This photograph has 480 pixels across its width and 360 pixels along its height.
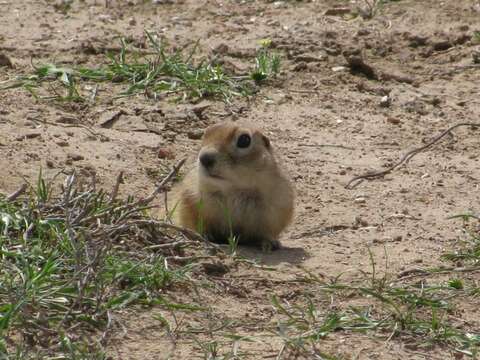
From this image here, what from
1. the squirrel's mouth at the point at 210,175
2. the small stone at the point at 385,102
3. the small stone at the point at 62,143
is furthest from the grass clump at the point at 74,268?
the small stone at the point at 385,102

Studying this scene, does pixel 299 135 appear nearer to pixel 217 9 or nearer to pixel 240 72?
pixel 240 72

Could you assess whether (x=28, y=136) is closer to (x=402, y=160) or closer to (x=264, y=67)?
(x=264, y=67)

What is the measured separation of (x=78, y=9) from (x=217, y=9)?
1.18 metres

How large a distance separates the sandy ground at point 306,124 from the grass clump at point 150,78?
10 cm

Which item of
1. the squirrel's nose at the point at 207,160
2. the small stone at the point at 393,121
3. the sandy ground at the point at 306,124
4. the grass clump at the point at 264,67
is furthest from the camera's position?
the grass clump at the point at 264,67

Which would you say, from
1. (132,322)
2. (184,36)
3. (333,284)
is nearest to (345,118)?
(184,36)

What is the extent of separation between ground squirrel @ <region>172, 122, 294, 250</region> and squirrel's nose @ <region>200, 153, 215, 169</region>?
3.7 inches

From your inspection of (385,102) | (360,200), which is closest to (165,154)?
(360,200)

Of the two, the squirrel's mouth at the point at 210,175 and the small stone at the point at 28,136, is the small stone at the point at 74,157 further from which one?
the squirrel's mouth at the point at 210,175

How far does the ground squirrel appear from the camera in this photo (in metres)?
6.35

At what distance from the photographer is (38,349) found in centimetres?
434

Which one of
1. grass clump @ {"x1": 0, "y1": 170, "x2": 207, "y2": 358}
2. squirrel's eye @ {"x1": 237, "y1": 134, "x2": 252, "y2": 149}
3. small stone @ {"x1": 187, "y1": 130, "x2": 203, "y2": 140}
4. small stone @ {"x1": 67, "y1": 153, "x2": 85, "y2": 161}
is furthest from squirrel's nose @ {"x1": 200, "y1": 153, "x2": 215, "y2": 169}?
small stone @ {"x1": 187, "y1": 130, "x2": 203, "y2": 140}

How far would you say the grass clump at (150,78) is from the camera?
823cm

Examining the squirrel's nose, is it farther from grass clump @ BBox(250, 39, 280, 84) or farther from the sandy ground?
grass clump @ BBox(250, 39, 280, 84)
